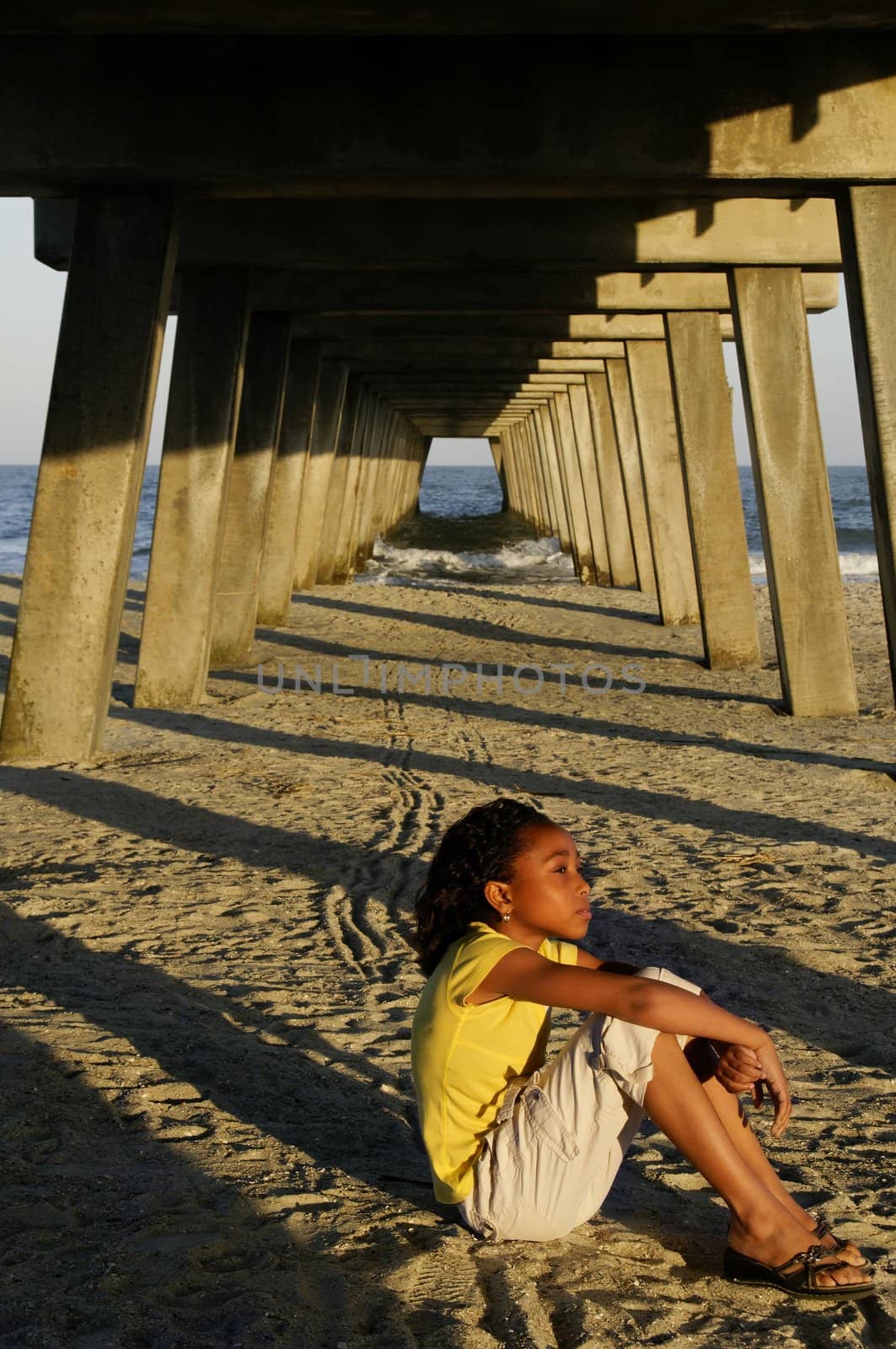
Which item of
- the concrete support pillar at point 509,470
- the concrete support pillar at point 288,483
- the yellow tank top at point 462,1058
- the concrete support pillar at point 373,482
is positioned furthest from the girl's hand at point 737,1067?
the concrete support pillar at point 509,470

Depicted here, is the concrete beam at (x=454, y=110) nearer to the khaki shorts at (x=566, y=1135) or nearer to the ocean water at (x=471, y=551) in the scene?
the khaki shorts at (x=566, y=1135)

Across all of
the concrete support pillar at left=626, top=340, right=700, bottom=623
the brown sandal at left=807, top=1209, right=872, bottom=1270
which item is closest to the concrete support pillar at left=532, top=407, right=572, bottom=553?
the concrete support pillar at left=626, top=340, right=700, bottom=623

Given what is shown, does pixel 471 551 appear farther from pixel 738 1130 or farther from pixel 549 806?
pixel 738 1130

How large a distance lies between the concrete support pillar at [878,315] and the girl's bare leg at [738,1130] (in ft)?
17.9

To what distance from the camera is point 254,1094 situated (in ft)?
12.3

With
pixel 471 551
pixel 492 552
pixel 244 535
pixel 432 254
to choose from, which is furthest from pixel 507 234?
pixel 471 551

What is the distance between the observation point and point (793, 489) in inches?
415

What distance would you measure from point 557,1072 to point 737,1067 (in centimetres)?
34

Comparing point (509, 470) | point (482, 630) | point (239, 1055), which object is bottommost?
point (239, 1055)

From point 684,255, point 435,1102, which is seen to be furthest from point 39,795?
point 684,255

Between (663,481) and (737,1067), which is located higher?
(663,481)

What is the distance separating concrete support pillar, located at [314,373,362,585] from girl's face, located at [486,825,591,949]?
801 inches

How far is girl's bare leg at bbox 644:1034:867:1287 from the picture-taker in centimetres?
269

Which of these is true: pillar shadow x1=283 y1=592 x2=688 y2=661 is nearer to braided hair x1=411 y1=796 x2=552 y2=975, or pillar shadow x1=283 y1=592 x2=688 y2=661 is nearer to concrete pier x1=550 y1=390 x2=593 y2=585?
concrete pier x1=550 y1=390 x2=593 y2=585
